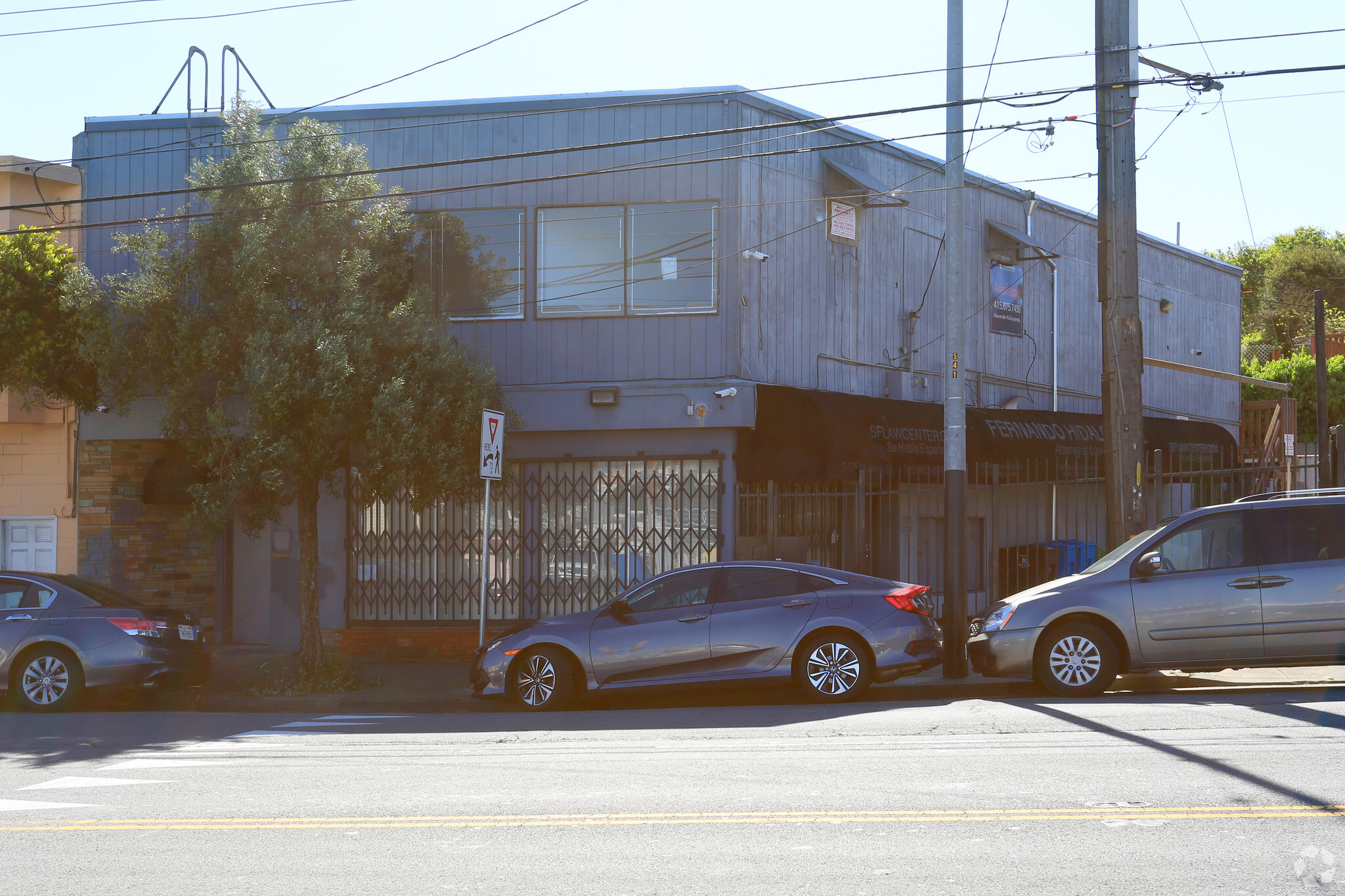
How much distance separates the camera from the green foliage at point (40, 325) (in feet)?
52.3

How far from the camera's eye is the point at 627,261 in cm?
1625

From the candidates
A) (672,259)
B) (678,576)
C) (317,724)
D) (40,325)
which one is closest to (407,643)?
(317,724)

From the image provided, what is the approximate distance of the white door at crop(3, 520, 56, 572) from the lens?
1808 centimetres

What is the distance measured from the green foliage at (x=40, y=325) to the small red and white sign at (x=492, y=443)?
5842 mm

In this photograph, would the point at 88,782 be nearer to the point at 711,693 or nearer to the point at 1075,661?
the point at 711,693

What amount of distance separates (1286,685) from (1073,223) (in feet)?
46.2

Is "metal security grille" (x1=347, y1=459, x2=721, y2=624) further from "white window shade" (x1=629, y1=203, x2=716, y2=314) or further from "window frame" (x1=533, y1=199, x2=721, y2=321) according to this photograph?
"white window shade" (x1=629, y1=203, x2=716, y2=314)

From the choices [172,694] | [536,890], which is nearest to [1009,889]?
[536,890]

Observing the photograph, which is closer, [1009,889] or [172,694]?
[1009,889]

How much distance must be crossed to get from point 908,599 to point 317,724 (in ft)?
18.3

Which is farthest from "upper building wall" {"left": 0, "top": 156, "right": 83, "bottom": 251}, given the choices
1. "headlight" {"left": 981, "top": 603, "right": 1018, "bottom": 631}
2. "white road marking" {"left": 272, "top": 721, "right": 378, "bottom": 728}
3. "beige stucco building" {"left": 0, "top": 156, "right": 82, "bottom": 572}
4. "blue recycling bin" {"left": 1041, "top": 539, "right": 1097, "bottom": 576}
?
"blue recycling bin" {"left": 1041, "top": 539, "right": 1097, "bottom": 576}

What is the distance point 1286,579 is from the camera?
10.7m

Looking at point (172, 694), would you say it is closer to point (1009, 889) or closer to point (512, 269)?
point (512, 269)

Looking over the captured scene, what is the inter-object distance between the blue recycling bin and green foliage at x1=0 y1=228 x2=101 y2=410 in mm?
13872
